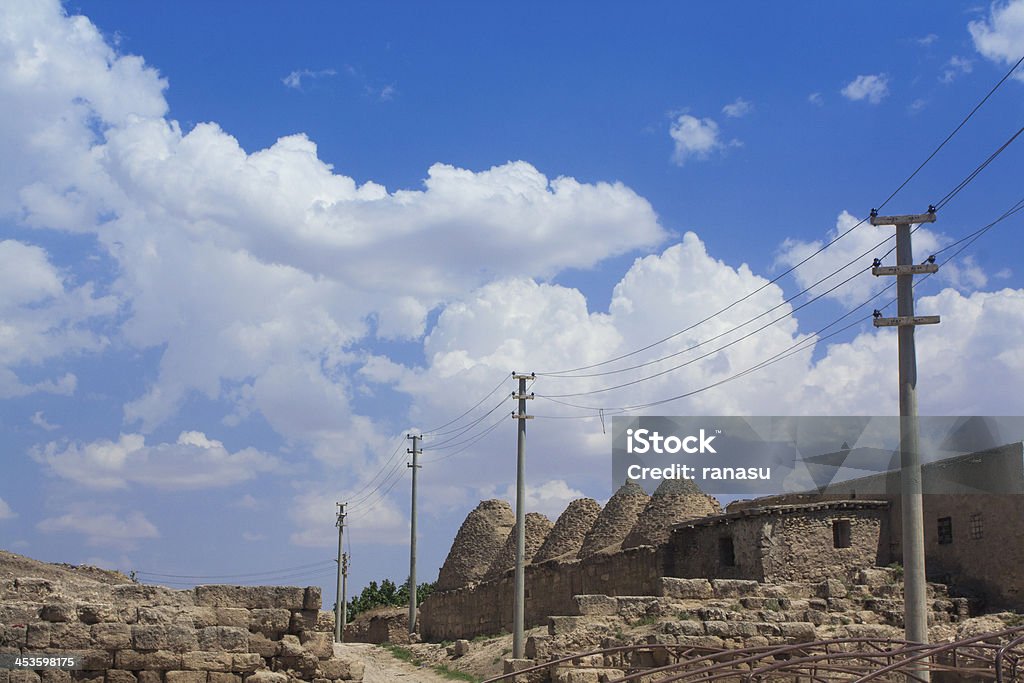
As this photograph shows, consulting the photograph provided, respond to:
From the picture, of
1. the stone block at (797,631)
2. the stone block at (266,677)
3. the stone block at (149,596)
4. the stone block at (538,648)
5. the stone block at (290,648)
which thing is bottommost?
the stone block at (538,648)

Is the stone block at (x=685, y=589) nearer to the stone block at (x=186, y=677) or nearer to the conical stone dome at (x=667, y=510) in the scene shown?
the conical stone dome at (x=667, y=510)

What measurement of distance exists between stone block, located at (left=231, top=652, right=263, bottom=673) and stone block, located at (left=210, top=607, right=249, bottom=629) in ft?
0.91

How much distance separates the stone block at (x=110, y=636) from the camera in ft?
35.9

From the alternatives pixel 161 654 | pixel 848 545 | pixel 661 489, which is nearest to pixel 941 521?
pixel 848 545

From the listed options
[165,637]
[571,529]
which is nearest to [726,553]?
[571,529]

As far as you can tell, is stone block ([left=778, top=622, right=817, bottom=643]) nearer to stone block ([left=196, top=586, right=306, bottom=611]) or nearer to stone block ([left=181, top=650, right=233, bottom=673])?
stone block ([left=196, top=586, right=306, bottom=611])

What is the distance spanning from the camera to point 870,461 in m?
28.8

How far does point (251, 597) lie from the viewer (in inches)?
454

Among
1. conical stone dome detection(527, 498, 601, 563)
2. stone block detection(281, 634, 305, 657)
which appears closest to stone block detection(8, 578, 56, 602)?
stone block detection(281, 634, 305, 657)

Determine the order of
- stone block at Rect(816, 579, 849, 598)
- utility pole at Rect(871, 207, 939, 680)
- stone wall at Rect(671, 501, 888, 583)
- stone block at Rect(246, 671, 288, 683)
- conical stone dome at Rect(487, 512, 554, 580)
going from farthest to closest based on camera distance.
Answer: conical stone dome at Rect(487, 512, 554, 580) < stone wall at Rect(671, 501, 888, 583) < stone block at Rect(816, 579, 849, 598) < utility pole at Rect(871, 207, 939, 680) < stone block at Rect(246, 671, 288, 683)

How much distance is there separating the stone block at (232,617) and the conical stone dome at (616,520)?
18.2 m

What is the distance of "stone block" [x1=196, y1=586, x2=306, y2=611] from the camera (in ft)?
37.7

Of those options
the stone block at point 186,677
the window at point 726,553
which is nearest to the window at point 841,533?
the window at point 726,553

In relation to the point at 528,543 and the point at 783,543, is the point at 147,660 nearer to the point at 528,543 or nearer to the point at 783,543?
the point at 783,543
